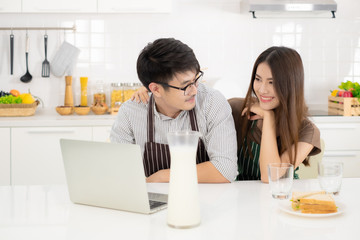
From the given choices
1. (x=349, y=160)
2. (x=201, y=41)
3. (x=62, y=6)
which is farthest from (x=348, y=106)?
Answer: (x=62, y=6)

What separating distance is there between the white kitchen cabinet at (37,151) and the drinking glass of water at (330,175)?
7.30 feet

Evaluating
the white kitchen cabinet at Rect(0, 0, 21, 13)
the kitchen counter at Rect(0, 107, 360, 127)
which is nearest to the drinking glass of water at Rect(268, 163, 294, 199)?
the kitchen counter at Rect(0, 107, 360, 127)

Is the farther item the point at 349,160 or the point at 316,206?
the point at 349,160

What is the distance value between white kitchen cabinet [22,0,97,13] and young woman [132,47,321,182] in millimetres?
1841

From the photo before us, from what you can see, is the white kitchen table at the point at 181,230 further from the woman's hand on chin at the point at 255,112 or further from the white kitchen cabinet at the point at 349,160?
the white kitchen cabinet at the point at 349,160

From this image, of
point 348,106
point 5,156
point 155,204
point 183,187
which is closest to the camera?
point 183,187

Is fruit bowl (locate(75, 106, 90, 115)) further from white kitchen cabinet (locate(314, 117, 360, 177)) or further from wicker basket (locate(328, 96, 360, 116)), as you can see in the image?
wicker basket (locate(328, 96, 360, 116))

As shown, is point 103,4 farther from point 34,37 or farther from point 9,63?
point 9,63

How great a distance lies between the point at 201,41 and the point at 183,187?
297 centimetres

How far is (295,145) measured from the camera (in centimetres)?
193

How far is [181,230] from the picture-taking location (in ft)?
3.91

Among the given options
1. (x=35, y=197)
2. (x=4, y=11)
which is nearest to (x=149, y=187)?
(x=35, y=197)

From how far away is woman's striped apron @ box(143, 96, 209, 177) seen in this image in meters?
1.98

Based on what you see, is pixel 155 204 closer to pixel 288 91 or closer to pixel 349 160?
pixel 288 91
